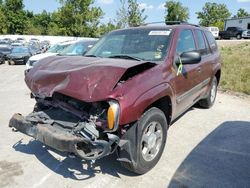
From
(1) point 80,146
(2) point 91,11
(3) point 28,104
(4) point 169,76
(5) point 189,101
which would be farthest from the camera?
(2) point 91,11

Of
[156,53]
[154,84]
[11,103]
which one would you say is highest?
[156,53]

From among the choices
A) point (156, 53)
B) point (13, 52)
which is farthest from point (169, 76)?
point (13, 52)

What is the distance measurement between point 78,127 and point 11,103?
5.34 m

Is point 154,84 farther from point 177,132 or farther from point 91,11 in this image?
point 91,11

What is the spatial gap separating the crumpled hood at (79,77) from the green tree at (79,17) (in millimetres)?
46787

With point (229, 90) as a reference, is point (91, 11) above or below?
above

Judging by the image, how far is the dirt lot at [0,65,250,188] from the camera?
13.1ft

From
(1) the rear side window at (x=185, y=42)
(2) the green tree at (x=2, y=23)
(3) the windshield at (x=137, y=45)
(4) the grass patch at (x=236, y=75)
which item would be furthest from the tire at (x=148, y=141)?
(2) the green tree at (x=2, y=23)

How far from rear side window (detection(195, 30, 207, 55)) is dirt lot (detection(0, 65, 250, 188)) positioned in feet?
4.91

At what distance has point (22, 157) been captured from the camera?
472 centimetres

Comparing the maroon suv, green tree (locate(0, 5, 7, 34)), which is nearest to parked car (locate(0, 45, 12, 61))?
the maroon suv

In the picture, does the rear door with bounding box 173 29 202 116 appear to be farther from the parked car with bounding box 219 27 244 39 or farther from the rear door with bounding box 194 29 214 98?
the parked car with bounding box 219 27 244 39

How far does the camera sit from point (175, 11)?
5891 cm

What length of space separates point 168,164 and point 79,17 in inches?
1888
